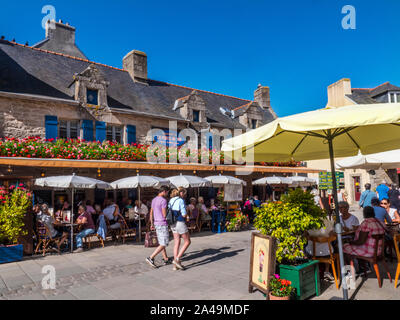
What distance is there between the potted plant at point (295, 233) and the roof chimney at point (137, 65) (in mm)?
15312

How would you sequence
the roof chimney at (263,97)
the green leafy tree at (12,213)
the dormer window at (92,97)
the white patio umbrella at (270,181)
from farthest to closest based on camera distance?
the roof chimney at (263,97)
the white patio umbrella at (270,181)
the dormer window at (92,97)
the green leafy tree at (12,213)

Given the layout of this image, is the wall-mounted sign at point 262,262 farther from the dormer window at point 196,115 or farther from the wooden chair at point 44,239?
the dormer window at point 196,115

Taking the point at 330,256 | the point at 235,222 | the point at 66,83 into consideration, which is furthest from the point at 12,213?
the point at 66,83

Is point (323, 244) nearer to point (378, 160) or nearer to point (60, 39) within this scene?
point (378, 160)

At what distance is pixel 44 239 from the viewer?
770cm

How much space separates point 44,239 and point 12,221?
1.13m

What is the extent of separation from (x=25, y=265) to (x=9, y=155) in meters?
4.41

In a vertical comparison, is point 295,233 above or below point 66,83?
below

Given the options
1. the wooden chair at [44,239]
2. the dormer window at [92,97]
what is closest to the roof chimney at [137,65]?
the dormer window at [92,97]

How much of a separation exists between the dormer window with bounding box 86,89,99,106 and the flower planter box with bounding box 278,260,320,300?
38.8 feet

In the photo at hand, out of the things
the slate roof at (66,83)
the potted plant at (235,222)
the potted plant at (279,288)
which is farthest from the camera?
the slate roof at (66,83)

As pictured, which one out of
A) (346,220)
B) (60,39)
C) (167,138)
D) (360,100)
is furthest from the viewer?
(360,100)

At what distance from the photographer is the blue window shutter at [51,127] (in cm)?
1203
